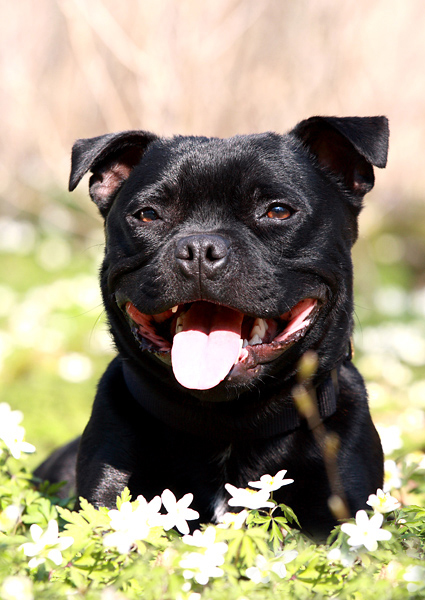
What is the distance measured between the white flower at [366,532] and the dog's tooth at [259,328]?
3.29 ft

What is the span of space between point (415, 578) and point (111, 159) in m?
2.39

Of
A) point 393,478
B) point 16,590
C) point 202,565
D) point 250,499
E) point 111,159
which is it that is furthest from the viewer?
point 111,159

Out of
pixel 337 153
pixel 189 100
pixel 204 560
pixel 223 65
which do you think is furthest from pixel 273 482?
pixel 223 65

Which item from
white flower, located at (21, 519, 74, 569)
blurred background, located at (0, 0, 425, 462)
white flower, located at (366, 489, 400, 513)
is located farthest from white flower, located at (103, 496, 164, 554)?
blurred background, located at (0, 0, 425, 462)

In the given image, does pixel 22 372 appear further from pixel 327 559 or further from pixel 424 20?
pixel 424 20

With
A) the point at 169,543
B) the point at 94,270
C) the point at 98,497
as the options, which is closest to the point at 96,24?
the point at 94,270

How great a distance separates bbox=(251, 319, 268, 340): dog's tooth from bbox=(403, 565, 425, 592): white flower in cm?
122

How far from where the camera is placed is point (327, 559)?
1979mm

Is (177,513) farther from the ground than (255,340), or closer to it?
closer to it

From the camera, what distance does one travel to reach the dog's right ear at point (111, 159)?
3293 mm

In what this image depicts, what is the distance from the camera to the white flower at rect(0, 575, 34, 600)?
1.67 metres

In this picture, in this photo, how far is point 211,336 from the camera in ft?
9.11

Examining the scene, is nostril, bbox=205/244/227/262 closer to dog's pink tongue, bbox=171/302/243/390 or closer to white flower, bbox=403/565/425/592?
Answer: dog's pink tongue, bbox=171/302/243/390

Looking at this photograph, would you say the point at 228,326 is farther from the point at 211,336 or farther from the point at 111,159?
the point at 111,159
